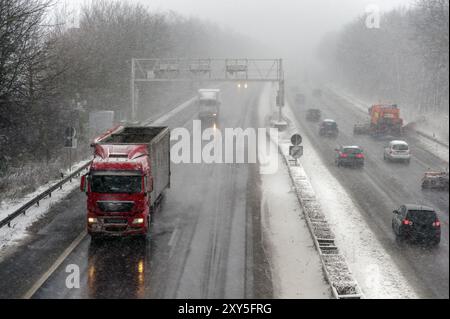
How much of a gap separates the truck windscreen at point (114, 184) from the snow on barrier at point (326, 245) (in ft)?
25.4

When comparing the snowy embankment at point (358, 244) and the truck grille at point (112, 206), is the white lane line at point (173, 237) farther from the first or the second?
the snowy embankment at point (358, 244)

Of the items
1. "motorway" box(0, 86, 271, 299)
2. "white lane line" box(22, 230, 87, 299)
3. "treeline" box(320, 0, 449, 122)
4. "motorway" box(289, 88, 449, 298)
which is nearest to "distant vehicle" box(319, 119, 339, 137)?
"motorway" box(289, 88, 449, 298)

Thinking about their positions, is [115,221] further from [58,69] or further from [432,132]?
[432,132]

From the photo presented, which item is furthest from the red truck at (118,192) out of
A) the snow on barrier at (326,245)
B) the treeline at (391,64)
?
the treeline at (391,64)

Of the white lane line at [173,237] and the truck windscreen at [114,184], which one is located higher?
the truck windscreen at [114,184]

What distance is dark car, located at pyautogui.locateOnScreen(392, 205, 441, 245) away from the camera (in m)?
22.5

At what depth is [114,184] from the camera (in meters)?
21.9

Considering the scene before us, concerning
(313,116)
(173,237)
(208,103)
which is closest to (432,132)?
(313,116)

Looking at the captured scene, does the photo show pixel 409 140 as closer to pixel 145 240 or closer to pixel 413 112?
pixel 413 112

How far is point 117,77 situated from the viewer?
65.4 meters

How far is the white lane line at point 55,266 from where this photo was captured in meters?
17.7

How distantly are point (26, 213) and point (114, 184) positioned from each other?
21.6ft

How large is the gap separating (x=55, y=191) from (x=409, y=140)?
3510cm

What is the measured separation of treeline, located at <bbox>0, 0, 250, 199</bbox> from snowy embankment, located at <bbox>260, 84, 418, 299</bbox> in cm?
1664
